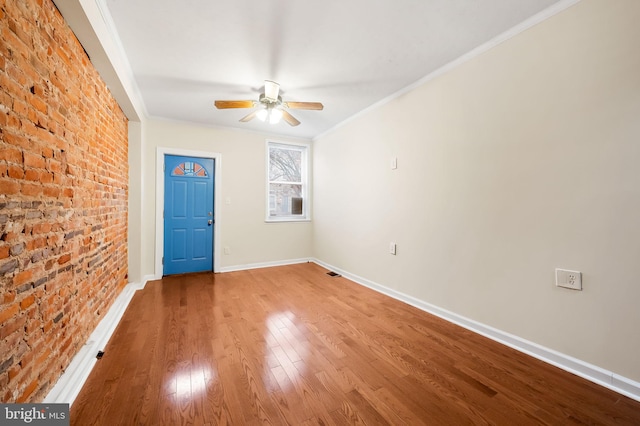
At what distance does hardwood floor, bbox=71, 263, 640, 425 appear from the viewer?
1277mm

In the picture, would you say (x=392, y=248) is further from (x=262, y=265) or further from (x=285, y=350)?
(x=262, y=265)

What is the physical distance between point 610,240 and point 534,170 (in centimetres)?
61

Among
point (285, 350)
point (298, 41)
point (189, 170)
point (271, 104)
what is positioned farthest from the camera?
point (189, 170)

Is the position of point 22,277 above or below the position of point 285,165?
below

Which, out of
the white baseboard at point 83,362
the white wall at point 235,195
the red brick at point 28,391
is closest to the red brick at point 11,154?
the red brick at point 28,391

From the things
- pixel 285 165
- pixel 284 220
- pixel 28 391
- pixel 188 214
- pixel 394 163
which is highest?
pixel 285 165

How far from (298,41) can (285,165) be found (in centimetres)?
281

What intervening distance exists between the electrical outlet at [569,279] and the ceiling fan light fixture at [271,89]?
9.54 feet

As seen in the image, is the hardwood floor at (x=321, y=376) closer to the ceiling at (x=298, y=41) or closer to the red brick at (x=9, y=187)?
the red brick at (x=9, y=187)

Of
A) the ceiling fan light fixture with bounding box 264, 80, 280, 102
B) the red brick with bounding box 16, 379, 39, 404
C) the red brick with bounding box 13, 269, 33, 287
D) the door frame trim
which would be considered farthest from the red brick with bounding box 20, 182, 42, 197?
the door frame trim

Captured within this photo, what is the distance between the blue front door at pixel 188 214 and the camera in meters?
3.79

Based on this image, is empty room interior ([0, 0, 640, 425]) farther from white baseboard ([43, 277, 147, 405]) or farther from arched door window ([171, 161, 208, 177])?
arched door window ([171, 161, 208, 177])

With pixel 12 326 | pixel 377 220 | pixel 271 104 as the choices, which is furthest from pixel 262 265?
pixel 12 326

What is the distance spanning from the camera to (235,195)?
4.18m
